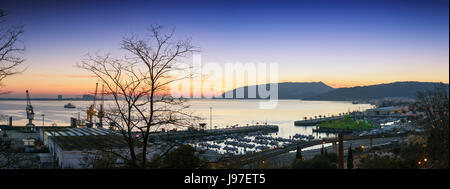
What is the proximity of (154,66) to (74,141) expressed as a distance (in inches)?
327

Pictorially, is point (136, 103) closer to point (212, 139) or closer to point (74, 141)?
point (74, 141)

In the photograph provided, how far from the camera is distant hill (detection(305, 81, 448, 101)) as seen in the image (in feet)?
Answer: 195

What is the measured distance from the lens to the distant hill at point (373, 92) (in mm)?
59287

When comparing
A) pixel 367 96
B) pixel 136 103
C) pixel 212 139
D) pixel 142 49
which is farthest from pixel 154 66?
pixel 367 96

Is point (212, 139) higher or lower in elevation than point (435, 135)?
lower

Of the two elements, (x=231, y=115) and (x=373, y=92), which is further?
(x=373, y=92)

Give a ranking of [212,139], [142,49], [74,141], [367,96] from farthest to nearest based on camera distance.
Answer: [367,96] → [212,139] → [74,141] → [142,49]

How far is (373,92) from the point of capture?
3009 inches

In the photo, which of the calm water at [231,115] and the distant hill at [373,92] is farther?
the distant hill at [373,92]

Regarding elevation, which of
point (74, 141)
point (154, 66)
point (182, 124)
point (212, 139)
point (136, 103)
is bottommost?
point (212, 139)

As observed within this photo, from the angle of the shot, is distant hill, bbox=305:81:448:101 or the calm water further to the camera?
distant hill, bbox=305:81:448:101
